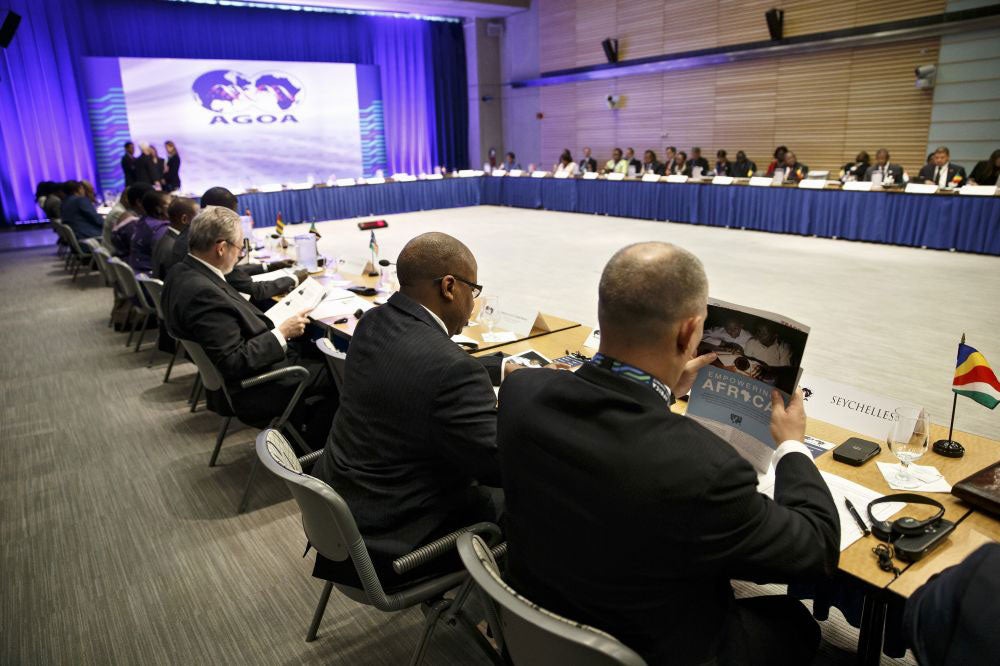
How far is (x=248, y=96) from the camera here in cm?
1406

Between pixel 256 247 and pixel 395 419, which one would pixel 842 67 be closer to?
pixel 256 247

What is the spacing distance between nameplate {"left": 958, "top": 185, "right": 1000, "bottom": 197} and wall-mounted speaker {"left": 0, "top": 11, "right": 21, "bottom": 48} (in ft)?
47.8

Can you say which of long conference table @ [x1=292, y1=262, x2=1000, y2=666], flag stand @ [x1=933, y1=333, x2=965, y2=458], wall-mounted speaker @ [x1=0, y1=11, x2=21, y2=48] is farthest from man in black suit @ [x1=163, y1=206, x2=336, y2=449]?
wall-mounted speaker @ [x1=0, y1=11, x2=21, y2=48]

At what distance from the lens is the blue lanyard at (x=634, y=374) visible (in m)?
1.20

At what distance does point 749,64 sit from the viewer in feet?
38.0

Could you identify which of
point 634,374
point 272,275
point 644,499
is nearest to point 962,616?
point 644,499

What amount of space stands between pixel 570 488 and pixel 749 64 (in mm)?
12430

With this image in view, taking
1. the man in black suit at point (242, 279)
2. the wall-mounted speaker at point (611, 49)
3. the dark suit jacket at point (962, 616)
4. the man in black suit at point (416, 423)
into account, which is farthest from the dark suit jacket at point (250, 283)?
the wall-mounted speaker at point (611, 49)

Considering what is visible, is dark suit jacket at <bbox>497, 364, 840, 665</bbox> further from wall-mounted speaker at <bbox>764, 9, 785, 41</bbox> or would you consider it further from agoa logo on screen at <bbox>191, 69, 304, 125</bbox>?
agoa logo on screen at <bbox>191, 69, 304, 125</bbox>

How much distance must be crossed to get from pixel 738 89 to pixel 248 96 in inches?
400

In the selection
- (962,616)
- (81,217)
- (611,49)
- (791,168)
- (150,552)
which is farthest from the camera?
(611,49)

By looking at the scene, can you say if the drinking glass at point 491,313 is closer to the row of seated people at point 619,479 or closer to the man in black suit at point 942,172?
the row of seated people at point 619,479

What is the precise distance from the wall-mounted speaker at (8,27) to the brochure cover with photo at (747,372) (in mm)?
13838

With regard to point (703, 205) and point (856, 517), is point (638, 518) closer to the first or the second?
point (856, 517)
